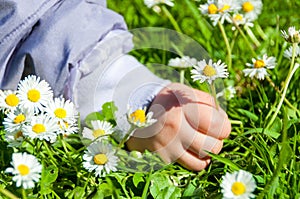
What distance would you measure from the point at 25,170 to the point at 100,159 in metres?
0.15

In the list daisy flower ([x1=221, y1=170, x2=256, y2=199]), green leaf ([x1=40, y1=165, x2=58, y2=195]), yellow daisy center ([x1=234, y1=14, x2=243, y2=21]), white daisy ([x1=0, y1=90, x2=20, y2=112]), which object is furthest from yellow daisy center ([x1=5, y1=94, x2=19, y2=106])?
yellow daisy center ([x1=234, y1=14, x2=243, y2=21])

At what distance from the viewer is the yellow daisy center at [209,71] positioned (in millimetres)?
949

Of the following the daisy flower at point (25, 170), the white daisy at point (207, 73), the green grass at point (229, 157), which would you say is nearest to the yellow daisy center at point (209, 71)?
the white daisy at point (207, 73)

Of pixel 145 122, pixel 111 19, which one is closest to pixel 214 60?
pixel 111 19

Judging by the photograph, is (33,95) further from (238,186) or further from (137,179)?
(238,186)

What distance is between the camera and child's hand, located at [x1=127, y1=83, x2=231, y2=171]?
3.29 feet

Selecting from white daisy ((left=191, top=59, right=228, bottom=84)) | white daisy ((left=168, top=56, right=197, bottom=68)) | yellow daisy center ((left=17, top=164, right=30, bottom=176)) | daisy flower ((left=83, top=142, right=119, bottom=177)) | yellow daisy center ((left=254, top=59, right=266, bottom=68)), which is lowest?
Result: white daisy ((left=168, top=56, right=197, bottom=68))

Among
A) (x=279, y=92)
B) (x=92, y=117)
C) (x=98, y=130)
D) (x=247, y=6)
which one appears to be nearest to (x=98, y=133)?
(x=98, y=130)

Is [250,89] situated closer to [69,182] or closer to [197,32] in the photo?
[197,32]

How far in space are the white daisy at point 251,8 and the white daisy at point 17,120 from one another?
1.72 feet

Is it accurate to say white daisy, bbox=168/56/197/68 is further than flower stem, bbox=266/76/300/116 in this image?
Yes

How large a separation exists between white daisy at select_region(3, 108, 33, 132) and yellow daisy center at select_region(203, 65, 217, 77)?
266mm

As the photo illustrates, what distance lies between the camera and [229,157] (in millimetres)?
999

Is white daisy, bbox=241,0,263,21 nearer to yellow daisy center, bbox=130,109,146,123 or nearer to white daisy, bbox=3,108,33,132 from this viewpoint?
yellow daisy center, bbox=130,109,146,123
